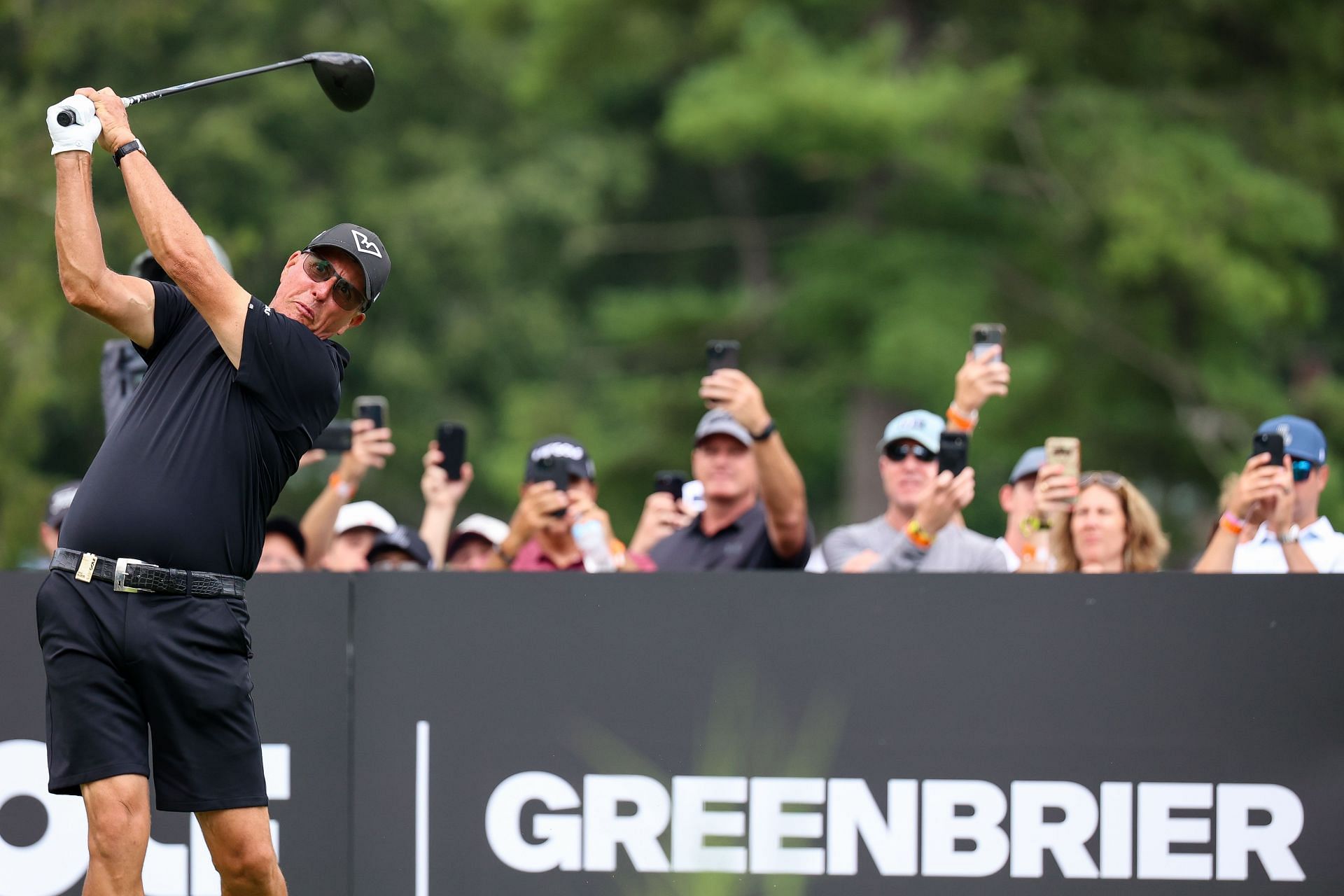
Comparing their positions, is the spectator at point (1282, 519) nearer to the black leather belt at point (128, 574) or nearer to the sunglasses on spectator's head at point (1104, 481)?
the sunglasses on spectator's head at point (1104, 481)

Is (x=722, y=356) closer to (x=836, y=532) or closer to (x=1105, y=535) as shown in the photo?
(x=836, y=532)

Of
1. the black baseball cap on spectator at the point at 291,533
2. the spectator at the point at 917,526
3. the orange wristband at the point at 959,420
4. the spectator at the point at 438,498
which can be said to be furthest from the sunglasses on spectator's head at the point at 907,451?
the black baseball cap on spectator at the point at 291,533

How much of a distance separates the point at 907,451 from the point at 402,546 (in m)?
Result: 1.98

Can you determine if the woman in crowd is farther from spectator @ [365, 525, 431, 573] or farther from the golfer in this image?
the golfer

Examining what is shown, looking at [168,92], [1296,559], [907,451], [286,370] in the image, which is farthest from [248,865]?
[1296,559]

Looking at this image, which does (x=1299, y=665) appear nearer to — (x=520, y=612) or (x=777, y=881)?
(x=777, y=881)

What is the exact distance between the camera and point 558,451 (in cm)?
643

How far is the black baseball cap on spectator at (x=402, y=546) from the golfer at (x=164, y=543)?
85.8 inches

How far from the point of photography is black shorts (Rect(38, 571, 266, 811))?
4305 mm

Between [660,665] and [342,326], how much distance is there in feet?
5.08

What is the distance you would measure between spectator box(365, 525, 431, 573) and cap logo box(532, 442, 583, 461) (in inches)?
26.1

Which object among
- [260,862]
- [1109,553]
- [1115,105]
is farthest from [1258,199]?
[260,862]

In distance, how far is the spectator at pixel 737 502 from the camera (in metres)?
5.84

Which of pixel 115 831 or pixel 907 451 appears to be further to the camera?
pixel 907 451
